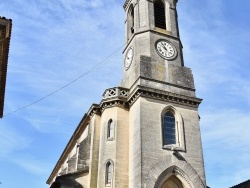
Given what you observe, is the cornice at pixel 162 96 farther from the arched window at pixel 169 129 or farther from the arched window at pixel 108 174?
the arched window at pixel 108 174

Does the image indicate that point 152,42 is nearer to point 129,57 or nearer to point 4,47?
point 129,57

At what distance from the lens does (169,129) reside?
23.8 m

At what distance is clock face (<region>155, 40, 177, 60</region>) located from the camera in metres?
26.7

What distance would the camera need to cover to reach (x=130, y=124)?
24438 millimetres

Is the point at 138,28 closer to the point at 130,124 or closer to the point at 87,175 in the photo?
the point at 130,124

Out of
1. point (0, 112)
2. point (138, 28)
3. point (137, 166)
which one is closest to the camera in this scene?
point (0, 112)

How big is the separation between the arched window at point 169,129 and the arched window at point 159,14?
7.85 m

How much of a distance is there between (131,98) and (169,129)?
318cm

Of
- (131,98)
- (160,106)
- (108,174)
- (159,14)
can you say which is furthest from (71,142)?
(159,14)

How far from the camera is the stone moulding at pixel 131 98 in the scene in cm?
2400

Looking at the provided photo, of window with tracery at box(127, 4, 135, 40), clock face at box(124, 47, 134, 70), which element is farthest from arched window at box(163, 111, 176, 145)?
window with tracery at box(127, 4, 135, 40)

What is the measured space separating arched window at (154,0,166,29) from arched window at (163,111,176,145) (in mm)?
7852

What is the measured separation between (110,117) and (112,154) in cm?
263

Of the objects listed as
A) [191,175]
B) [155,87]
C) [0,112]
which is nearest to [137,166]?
[191,175]
